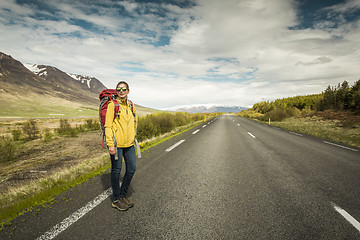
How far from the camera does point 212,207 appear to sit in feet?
8.52

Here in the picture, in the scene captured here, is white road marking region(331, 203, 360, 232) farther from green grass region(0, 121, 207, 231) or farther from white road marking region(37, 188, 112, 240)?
green grass region(0, 121, 207, 231)

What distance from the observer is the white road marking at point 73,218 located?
1.99 m

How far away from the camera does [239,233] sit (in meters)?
2.01

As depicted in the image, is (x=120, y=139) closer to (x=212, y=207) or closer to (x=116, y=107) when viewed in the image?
(x=116, y=107)

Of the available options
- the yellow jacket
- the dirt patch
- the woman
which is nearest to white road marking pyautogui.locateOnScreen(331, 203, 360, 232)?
the woman

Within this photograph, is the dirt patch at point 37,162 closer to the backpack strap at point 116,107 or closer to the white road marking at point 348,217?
the backpack strap at point 116,107

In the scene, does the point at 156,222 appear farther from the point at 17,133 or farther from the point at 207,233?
the point at 17,133

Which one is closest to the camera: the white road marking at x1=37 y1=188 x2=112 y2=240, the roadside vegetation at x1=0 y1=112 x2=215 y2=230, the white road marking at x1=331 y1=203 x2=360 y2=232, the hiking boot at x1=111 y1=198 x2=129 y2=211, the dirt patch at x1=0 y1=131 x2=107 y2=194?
the white road marking at x1=37 y1=188 x2=112 y2=240

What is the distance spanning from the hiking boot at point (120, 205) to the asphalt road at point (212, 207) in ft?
0.25

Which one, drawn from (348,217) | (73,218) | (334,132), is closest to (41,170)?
(73,218)

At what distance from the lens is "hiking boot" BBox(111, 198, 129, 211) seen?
2.52m

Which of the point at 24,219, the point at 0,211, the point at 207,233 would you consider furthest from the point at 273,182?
the point at 0,211

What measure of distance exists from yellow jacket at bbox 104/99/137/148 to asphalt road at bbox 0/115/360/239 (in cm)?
109

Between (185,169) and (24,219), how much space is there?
3144mm
